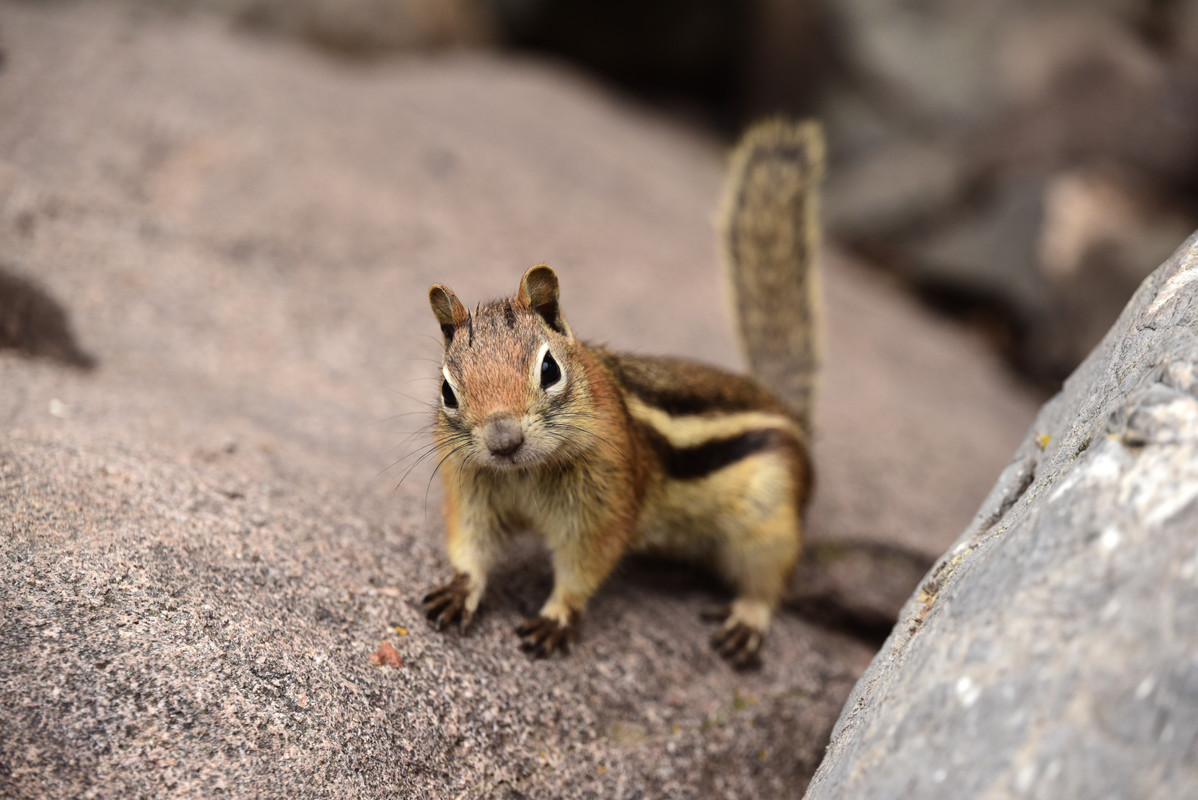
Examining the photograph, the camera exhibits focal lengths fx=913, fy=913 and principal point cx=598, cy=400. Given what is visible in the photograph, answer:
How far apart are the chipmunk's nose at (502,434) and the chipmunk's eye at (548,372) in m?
0.22

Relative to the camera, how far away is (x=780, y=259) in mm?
4047

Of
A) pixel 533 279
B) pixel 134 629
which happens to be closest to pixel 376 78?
pixel 533 279

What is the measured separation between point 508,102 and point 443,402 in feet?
17.9

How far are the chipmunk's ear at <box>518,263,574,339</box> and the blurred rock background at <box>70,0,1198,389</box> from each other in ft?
15.4

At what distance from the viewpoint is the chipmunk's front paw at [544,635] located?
9.31 ft

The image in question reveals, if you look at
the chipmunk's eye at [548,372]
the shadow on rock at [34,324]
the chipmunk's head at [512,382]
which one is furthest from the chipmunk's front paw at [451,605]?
the shadow on rock at [34,324]

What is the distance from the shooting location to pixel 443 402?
2.68 meters

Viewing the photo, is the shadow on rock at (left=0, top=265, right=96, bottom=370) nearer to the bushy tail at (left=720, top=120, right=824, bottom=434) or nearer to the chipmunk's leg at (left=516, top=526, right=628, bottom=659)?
the chipmunk's leg at (left=516, top=526, right=628, bottom=659)

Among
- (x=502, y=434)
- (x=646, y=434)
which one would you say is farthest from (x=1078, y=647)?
(x=646, y=434)

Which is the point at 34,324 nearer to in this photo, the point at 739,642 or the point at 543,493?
the point at 543,493

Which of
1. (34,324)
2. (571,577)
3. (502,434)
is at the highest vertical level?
→ (502,434)

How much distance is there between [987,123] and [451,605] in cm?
614

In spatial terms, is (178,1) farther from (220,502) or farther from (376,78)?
(220,502)

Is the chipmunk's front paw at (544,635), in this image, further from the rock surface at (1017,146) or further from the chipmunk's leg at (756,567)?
the rock surface at (1017,146)
